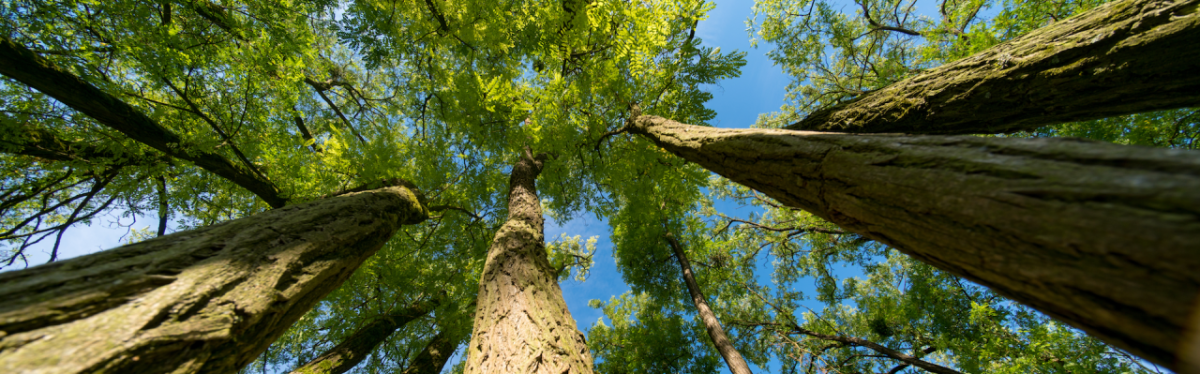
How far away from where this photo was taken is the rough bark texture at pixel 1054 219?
0.73m

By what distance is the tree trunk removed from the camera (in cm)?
639

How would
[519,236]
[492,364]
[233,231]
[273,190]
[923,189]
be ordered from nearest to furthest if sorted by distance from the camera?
1. [923,189]
2. [492,364]
3. [233,231]
4. [519,236]
5. [273,190]

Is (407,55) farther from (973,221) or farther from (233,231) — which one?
(973,221)

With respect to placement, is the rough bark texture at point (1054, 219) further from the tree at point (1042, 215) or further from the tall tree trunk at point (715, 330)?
the tall tree trunk at point (715, 330)

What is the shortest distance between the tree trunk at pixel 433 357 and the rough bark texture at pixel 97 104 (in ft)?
13.7

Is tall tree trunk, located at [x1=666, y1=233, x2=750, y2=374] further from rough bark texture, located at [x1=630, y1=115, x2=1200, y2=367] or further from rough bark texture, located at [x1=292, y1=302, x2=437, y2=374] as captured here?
rough bark texture, located at [x1=292, y1=302, x2=437, y2=374]

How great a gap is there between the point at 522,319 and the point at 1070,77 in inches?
143

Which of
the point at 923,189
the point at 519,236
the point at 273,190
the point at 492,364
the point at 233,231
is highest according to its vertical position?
the point at 273,190

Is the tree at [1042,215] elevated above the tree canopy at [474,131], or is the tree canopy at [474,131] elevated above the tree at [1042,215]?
the tree canopy at [474,131]

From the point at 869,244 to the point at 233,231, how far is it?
10643 millimetres

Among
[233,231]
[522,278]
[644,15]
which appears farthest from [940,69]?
[233,231]

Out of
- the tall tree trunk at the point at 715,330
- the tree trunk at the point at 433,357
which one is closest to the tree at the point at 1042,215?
the tall tree trunk at the point at 715,330

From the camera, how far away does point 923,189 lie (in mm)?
1221

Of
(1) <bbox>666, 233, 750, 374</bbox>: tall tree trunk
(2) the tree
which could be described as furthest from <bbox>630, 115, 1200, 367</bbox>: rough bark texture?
(1) <bbox>666, 233, 750, 374</bbox>: tall tree trunk
